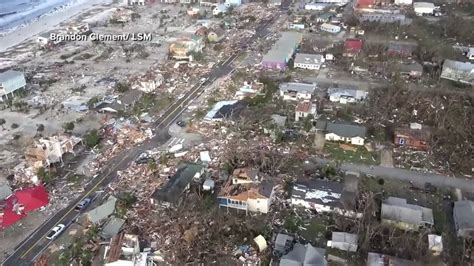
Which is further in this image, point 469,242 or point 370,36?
point 370,36

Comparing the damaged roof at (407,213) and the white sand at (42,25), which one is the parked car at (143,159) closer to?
the damaged roof at (407,213)

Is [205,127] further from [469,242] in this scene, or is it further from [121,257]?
[469,242]

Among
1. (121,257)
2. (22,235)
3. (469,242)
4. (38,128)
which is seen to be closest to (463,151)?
(469,242)

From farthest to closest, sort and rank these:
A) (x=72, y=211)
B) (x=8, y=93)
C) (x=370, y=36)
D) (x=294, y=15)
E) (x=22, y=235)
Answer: (x=294, y=15), (x=370, y=36), (x=8, y=93), (x=72, y=211), (x=22, y=235)

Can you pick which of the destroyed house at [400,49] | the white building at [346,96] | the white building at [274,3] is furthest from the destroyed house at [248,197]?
the white building at [274,3]

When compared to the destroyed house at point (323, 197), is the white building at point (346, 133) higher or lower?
higher

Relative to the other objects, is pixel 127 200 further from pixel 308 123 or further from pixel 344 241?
pixel 308 123

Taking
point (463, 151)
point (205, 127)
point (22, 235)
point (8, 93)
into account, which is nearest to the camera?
point (22, 235)
